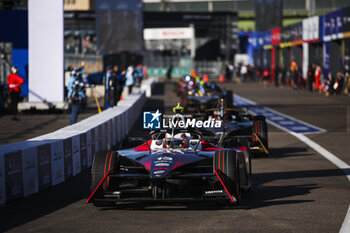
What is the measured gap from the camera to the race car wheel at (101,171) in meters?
9.84

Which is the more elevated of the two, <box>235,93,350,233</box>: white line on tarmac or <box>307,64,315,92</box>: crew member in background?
<box>307,64,315,92</box>: crew member in background

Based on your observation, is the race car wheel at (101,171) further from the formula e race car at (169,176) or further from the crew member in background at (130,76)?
the crew member in background at (130,76)

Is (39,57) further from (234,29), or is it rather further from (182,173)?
(234,29)

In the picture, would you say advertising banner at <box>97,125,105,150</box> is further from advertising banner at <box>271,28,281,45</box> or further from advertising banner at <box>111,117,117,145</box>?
advertising banner at <box>271,28,281,45</box>

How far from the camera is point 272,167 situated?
14375 mm

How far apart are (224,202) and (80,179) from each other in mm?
3810

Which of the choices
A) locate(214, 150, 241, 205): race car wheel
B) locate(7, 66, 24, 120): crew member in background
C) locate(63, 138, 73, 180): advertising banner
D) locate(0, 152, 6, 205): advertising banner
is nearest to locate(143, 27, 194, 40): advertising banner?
locate(7, 66, 24, 120): crew member in background

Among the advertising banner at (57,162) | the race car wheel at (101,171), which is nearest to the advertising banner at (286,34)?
the advertising banner at (57,162)

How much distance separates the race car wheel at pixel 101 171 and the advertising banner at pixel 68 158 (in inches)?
109

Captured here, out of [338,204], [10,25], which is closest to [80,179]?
[338,204]

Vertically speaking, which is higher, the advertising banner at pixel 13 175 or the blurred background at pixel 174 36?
the blurred background at pixel 174 36

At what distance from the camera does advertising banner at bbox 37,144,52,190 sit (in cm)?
1173

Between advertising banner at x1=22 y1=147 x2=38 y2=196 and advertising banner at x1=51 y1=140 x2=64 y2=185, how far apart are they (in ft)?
2.45

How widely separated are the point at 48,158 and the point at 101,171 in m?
2.34
